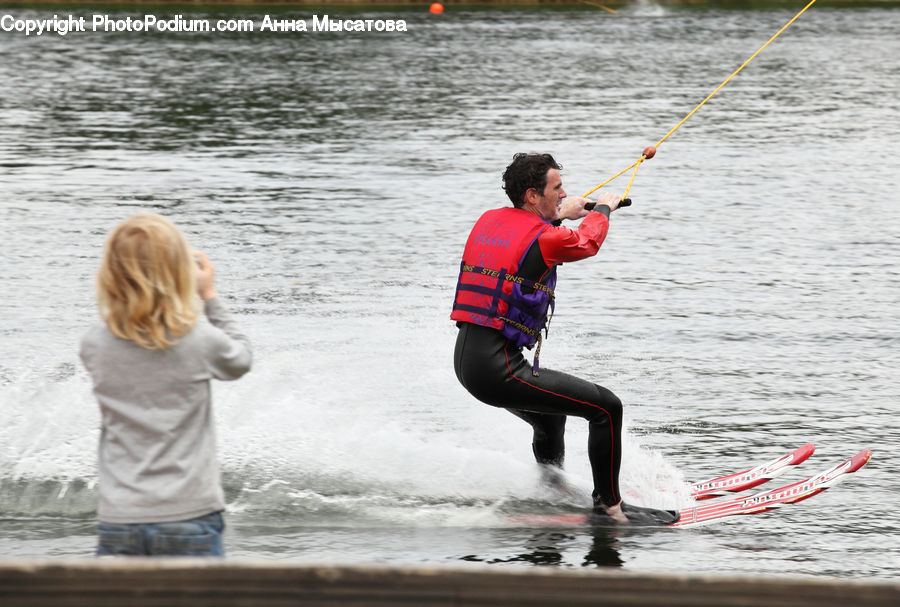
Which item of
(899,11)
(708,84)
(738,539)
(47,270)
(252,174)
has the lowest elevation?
(738,539)

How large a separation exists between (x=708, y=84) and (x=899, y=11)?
23933mm

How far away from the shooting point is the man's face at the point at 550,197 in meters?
6.16

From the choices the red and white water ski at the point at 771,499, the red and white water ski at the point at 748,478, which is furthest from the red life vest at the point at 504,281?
the red and white water ski at the point at 748,478

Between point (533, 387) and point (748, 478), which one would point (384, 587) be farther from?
point (748, 478)

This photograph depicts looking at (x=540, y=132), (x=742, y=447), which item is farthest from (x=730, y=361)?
(x=540, y=132)

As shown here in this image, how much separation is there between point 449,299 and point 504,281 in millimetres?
5218

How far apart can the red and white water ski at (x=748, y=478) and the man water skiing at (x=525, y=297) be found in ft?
2.37

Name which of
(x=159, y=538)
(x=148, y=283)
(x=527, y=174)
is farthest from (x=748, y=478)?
(x=148, y=283)

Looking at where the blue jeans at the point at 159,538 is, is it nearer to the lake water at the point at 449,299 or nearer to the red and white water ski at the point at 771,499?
the lake water at the point at 449,299

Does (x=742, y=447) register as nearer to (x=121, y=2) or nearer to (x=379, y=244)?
(x=379, y=244)

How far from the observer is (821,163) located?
62.4 ft

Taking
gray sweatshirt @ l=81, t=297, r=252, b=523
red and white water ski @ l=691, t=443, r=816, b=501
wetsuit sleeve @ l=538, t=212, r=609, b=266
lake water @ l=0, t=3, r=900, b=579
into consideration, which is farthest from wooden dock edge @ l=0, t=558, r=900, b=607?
red and white water ski @ l=691, t=443, r=816, b=501

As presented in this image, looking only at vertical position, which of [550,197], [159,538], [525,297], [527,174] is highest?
[527,174]

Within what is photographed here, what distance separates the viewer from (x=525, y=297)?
6117mm
